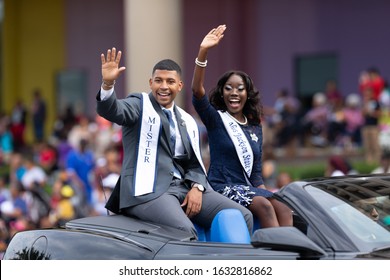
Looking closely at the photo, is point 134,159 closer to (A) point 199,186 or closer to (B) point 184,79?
(A) point 199,186

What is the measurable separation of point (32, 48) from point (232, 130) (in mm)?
24234

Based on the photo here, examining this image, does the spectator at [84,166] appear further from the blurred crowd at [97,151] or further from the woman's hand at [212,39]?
the woman's hand at [212,39]

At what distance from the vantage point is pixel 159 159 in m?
6.45

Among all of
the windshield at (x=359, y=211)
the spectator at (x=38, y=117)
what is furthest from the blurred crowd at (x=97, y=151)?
the windshield at (x=359, y=211)

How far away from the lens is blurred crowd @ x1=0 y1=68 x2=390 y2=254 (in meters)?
14.2

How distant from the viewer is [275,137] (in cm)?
2034

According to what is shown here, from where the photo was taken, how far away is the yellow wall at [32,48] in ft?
98.2

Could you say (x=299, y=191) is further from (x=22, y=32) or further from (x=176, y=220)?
(x=22, y=32)

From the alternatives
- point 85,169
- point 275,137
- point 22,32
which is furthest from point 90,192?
point 22,32

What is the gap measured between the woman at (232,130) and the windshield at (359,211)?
788 millimetres

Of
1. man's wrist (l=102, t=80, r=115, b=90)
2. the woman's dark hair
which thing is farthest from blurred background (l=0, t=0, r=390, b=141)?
man's wrist (l=102, t=80, r=115, b=90)

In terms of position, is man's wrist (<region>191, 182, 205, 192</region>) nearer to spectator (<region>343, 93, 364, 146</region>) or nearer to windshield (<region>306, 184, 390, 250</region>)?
windshield (<region>306, 184, 390, 250</region>)

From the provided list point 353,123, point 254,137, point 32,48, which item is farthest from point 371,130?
point 32,48
